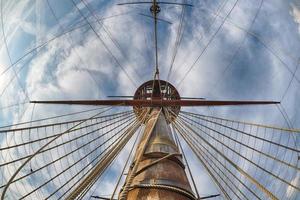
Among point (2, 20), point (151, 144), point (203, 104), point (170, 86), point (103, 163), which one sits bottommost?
point (103, 163)

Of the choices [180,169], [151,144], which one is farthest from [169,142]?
[180,169]

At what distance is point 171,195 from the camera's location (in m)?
2.04

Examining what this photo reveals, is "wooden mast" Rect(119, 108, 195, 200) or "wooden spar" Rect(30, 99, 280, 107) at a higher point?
"wooden spar" Rect(30, 99, 280, 107)

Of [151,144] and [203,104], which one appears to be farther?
[203,104]

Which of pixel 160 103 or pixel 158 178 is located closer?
pixel 158 178

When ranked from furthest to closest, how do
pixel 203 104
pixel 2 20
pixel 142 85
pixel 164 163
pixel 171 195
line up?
pixel 142 85, pixel 203 104, pixel 2 20, pixel 164 163, pixel 171 195

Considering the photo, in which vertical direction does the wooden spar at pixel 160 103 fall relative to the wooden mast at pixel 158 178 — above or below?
above

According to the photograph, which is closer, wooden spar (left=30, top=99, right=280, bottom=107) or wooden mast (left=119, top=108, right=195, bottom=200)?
wooden mast (left=119, top=108, right=195, bottom=200)

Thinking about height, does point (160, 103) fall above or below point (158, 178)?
above

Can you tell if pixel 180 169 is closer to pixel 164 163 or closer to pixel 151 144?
pixel 164 163

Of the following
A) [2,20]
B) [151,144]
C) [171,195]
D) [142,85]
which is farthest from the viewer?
[142,85]

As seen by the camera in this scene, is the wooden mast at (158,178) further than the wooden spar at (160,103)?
No

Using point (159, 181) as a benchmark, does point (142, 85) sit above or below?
above

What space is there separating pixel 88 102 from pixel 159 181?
17.6 ft
